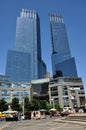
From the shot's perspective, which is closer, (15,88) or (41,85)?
(15,88)

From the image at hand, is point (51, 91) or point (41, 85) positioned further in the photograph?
point (41, 85)

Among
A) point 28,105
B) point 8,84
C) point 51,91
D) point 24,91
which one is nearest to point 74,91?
point 51,91

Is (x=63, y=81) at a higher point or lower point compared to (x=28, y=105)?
higher

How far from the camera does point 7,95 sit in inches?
4626

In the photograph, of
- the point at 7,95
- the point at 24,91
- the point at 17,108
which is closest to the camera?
the point at 17,108

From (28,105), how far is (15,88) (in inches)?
1620

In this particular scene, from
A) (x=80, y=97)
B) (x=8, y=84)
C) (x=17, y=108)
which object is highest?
(x=8, y=84)

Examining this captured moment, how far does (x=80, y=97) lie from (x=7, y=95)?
153 ft

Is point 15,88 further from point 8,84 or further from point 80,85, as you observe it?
point 80,85

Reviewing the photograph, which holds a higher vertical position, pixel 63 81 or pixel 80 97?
pixel 63 81

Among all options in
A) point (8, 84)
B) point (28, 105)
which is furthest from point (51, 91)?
point (28, 105)

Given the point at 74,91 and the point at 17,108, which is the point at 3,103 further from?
the point at 74,91

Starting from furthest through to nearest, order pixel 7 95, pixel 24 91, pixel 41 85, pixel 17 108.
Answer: pixel 41 85
pixel 24 91
pixel 7 95
pixel 17 108

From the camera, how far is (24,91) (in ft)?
412
